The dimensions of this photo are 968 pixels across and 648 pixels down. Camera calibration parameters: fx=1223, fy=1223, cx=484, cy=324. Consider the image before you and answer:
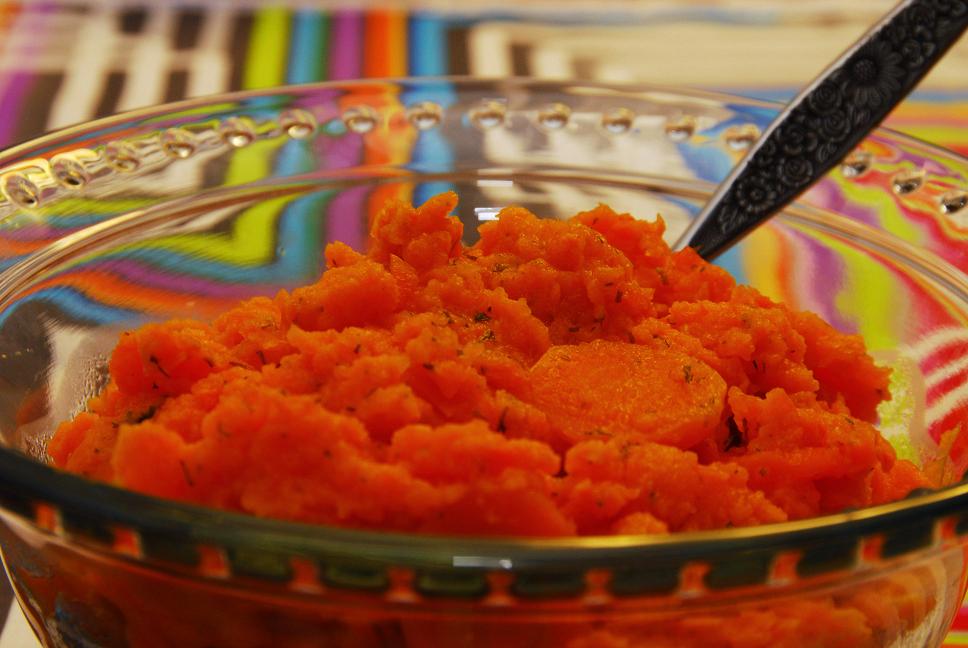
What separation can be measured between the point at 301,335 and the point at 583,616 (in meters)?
0.44

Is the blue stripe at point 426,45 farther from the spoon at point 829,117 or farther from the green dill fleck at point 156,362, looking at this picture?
the green dill fleck at point 156,362

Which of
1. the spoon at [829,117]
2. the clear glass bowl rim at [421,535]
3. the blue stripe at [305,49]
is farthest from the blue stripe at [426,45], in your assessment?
the clear glass bowl rim at [421,535]

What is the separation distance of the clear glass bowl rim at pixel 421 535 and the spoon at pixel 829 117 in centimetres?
82

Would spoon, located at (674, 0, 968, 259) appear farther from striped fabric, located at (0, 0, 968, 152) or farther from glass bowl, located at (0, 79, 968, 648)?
striped fabric, located at (0, 0, 968, 152)

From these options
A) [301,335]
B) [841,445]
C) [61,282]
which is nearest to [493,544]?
[301,335]

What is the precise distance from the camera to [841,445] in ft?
4.21

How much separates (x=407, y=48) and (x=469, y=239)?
2.01 m

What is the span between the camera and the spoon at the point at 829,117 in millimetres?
1695

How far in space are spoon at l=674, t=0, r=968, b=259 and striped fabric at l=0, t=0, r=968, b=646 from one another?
167cm

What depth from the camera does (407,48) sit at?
376 centimetres

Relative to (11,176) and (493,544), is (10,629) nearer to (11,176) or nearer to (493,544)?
(11,176)

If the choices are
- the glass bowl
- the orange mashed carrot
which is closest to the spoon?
the glass bowl

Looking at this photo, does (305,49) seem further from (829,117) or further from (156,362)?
(156,362)

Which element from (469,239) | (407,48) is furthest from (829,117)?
(407,48)
